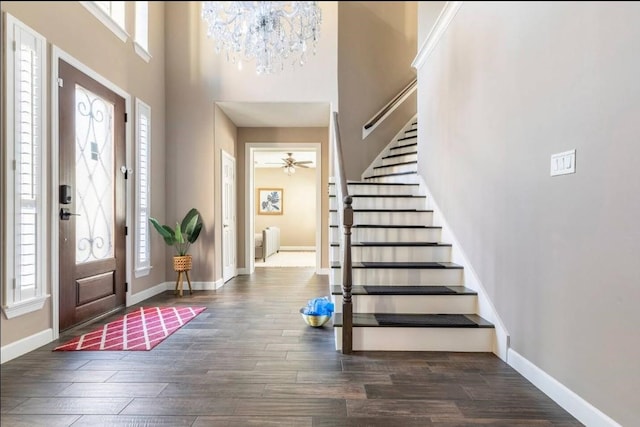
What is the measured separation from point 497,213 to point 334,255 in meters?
1.29

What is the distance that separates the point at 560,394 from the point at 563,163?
1.10 meters

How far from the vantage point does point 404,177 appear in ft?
13.7

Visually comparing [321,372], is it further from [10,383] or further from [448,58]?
[448,58]

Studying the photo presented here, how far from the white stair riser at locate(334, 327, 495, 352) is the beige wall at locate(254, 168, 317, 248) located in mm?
7626

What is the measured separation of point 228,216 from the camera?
5.07 metres

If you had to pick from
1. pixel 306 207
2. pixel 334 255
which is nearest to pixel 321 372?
pixel 334 255

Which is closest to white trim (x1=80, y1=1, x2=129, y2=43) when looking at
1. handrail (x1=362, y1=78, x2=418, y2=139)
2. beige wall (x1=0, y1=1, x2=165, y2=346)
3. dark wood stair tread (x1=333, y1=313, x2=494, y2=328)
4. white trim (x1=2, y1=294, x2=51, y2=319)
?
beige wall (x1=0, y1=1, x2=165, y2=346)

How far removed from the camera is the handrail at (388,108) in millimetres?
4867

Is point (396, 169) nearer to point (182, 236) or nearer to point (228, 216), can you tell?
point (228, 216)

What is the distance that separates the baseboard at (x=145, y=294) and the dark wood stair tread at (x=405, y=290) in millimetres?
2267

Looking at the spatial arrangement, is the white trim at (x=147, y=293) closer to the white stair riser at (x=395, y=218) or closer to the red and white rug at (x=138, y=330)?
the red and white rug at (x=138, y=330)

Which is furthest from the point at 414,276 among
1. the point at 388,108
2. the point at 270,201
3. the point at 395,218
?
the point at 270,201

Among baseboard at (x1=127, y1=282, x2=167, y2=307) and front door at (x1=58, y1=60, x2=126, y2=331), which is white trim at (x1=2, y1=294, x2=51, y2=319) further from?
baseboard at (x1=127, y1=282, x2=167, y2=307)

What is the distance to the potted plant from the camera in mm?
3975
